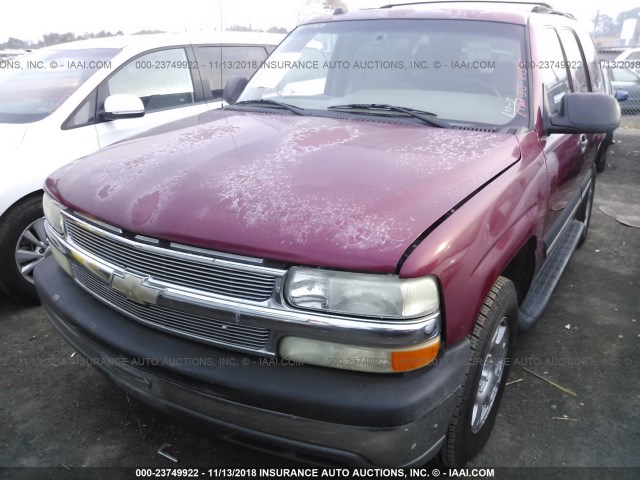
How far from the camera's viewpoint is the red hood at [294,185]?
1644 millimetres

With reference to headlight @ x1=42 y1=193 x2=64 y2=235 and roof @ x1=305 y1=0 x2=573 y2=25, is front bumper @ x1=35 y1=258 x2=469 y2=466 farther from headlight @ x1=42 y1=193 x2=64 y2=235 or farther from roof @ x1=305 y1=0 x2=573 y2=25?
roof @ x1=305 y1=0 x2=573 y2=25

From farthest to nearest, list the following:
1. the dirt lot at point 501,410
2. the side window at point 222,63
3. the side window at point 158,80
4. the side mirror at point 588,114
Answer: the side window at point 222,63 < the side window at point 158,80 < the side mirror at point 588,114 < the dirt lot at point 501,410

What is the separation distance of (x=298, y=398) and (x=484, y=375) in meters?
1.00

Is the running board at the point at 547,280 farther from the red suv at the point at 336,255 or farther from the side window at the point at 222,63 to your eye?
the side window at the point at 222,63

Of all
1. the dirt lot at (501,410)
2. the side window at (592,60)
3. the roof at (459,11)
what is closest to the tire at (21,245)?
the dirt lot at (501,410)

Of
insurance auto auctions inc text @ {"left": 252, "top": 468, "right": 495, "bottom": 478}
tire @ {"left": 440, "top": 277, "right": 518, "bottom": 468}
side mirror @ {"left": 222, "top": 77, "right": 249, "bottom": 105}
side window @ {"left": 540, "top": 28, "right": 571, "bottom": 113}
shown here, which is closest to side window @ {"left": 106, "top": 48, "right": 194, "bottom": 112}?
side mirror @ {"left": 222, "top": 77, "right": 249, "bottom": 105}

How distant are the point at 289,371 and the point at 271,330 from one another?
0.15 meters

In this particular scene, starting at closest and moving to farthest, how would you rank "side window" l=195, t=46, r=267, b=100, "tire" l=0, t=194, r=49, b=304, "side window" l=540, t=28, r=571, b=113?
"side window" l=540, t=28, r=571, b=113 → "tire" l=0, t=194, r=49, b=304 → "side window" l=195, t=46, r=267, b=100

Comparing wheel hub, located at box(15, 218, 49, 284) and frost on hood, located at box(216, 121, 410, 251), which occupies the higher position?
frost on hood, located at box(216, 121, 410, 251)

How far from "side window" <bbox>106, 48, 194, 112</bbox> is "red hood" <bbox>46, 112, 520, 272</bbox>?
6.45ft

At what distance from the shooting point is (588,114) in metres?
2.54

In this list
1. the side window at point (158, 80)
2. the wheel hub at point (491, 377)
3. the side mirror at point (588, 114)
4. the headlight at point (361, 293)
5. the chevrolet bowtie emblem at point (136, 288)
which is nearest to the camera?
the headlight at point (361, 293)

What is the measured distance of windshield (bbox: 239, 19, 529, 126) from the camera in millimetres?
2674

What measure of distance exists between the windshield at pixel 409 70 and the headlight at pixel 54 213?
1402mm
